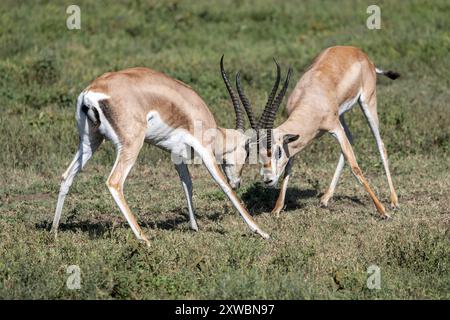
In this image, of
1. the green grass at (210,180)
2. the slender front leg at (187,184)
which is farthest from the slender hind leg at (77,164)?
the slender front leg at (187,184)

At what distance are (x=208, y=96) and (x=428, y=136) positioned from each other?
291cm

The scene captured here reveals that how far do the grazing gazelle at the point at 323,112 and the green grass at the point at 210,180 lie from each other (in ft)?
1.24

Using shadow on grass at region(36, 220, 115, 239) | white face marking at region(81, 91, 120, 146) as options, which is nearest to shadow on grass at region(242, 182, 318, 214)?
shadow on grass at region(36, 220, 115, 239)

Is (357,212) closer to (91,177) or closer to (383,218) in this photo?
(383,218)

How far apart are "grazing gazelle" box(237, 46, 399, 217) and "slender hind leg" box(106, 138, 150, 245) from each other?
1.20 meters

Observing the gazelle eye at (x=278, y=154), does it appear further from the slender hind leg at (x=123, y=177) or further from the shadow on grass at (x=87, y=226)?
the shadow on grass at (x=87, y=226)

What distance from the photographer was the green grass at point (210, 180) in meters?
5.64

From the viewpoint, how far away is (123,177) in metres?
6.64

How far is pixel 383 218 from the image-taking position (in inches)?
300

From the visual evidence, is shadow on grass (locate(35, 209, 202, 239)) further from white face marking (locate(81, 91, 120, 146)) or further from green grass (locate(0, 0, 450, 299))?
white face marking (locate(81, 91, 120, 146))

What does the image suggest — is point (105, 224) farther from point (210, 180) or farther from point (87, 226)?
point (210, 180)

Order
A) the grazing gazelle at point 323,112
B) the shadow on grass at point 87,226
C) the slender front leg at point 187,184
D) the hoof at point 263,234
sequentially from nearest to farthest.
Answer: the hoof at point 263,234 → the shadow on grass at point 87,226 → the slender front leg at point 187,184 → the grazing gazelle at point 323,112

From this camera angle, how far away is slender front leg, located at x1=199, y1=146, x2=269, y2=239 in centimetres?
685
